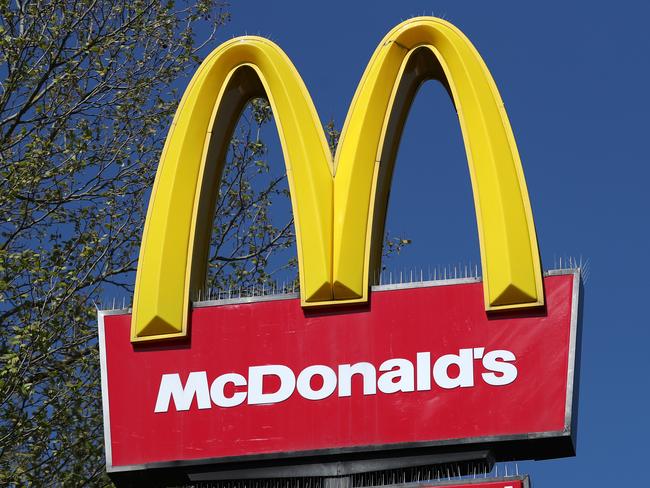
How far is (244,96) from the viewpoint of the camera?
15.8m

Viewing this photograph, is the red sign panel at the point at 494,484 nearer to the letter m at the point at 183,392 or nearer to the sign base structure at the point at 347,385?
the sign base structure at the point at 347,385

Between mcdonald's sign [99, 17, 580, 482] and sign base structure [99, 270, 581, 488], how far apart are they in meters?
0.01

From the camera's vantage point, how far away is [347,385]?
14.0m

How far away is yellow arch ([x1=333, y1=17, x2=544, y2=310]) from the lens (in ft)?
45.6

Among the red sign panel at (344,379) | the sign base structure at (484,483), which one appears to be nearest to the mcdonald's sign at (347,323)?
the red sign panel at (344,379)

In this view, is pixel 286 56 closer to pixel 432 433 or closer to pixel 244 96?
pixel 244 96

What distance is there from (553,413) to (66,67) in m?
11.1

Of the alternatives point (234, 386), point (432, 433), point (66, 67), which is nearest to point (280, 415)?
point (234, 386)

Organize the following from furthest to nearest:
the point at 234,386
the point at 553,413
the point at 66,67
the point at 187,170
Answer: the point at 66,67 → the point at 187,170 → the point at 234,386 → the point at 553,413

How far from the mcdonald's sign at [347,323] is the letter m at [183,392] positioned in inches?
0.6

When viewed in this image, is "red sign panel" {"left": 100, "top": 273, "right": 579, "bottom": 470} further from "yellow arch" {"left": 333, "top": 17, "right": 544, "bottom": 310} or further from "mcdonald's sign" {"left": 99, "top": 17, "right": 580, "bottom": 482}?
"yellow arch" {"left": 333, "top": 17, "right": 544, "bottom": 310}

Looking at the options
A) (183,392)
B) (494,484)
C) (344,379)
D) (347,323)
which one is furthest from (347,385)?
(494,484)

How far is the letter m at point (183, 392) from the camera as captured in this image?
47.1 ft

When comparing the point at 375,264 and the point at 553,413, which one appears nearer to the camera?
the point at 553,413
